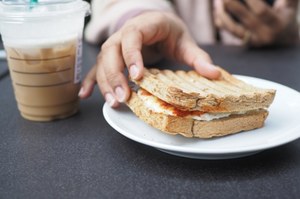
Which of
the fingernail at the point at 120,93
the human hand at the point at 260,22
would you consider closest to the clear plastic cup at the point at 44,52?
the fingernail at the point at 120,93

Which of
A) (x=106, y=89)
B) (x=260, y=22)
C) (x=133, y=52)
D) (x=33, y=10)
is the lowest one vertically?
(x=260, y=22)

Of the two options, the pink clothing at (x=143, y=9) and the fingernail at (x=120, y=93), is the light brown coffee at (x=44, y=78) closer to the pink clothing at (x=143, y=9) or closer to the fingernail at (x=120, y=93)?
the fingernail at (x=120, y=93)

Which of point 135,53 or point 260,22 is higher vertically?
point 135,53

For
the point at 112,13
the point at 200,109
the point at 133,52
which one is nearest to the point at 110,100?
the point at 133,52

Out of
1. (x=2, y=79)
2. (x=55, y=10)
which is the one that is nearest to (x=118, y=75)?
(x=55, y=10)

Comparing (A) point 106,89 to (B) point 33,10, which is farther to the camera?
(A) point 106,89

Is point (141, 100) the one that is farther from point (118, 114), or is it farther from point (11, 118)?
point (11, 118)

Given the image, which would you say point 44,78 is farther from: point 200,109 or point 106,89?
point 200,109

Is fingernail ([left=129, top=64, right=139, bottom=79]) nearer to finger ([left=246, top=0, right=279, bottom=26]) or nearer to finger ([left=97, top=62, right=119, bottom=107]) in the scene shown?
finger ([left=97, top=62, right=119, bottom=107])
